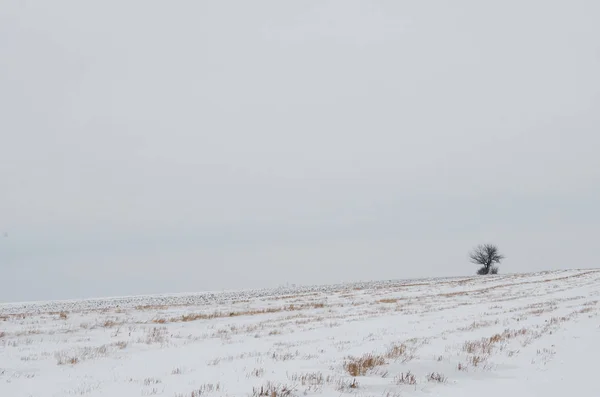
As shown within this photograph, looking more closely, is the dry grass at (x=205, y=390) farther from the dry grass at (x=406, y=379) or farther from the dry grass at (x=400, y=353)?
the dry grass at (x=400, y=353)

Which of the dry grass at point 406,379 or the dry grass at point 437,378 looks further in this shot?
the dry grass at point 437,378

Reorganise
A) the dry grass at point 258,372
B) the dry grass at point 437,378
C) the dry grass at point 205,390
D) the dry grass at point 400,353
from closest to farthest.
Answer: the dry grass at point 205,390 → the dry grass at point 437,378 → the dry grass at point 258,372 → the dry grass at point 400,353

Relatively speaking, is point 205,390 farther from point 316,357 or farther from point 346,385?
point 316,357

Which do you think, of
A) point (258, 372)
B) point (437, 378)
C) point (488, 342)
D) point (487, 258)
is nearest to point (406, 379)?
point (437, 378)

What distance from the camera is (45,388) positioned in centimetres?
894

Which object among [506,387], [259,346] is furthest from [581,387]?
[259,346]

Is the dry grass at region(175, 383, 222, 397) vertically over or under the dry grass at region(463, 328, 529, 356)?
over

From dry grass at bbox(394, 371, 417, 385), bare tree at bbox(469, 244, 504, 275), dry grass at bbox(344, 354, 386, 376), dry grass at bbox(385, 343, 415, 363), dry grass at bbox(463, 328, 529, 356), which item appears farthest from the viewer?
bare tree at bbox(469, 244, 504, 275)

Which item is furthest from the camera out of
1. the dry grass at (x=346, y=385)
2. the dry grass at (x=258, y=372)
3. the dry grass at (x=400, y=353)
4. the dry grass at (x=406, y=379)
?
the dry grass at (x=400, y=353)

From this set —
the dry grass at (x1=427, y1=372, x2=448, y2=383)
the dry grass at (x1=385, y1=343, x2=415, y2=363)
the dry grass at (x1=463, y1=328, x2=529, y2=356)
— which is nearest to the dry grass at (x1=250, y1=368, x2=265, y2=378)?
the dry grass at (x1=385, y1=343, x2=415, y2=363)

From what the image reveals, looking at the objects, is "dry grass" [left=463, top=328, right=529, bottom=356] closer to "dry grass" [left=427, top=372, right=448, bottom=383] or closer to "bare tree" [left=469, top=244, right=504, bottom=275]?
"dry grass" [left=427, top=372, right=448, bottom=383]

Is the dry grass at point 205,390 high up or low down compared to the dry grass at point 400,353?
up

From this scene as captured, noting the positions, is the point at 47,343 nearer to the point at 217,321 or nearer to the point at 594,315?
the point at 217,321

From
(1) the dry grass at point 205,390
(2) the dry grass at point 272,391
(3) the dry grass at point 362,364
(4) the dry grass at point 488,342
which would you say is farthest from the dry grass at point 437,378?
(1) the dry grass at point 205,390
